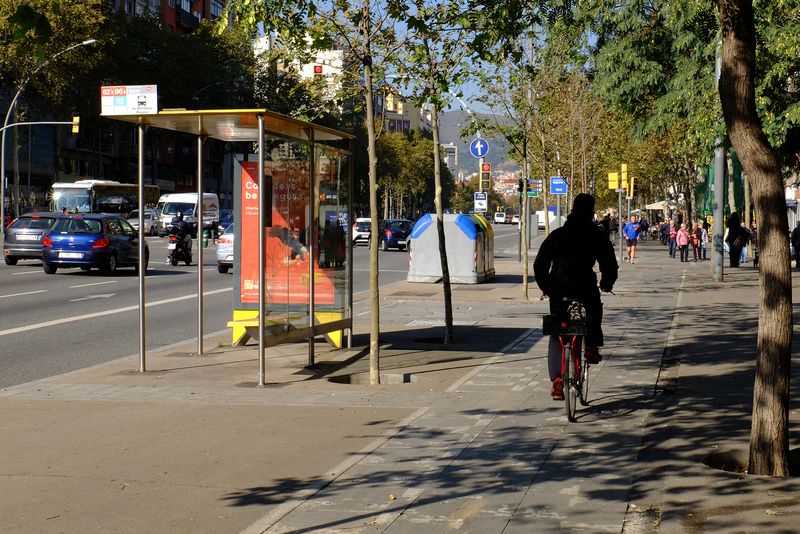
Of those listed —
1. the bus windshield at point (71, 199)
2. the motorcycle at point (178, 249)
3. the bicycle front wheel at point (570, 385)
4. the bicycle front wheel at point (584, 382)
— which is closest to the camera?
the bicycle front wheel at point (570, 385)

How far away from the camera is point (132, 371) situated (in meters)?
12.0

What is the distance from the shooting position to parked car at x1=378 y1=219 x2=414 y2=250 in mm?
54050

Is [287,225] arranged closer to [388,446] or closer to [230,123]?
[230,123]

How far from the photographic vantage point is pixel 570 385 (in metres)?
8.97

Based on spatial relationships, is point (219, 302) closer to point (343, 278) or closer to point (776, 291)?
point (343, 278)

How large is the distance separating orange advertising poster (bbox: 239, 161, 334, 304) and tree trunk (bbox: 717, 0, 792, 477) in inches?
242

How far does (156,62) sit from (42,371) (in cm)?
6096

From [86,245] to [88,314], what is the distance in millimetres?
11355

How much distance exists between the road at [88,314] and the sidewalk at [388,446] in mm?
1165

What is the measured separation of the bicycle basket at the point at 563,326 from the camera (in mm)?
9180

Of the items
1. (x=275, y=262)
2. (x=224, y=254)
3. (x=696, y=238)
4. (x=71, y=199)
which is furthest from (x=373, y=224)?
(x=71, y=199)

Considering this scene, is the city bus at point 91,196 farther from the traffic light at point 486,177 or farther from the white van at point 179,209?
the traffic light at point 486,177

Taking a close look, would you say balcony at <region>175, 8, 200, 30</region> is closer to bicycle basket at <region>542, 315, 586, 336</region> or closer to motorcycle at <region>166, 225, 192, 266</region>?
motorcycle at <region>166, 225, 192, 266</region>

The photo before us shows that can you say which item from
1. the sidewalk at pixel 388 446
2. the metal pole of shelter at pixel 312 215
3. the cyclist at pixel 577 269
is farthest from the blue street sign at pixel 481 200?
the cyclist at pixel 577 269
